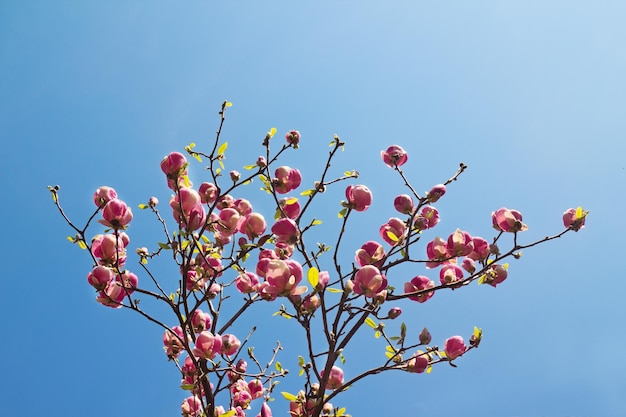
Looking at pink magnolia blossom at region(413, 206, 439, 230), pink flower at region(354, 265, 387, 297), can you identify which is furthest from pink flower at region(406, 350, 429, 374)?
pink magnolia blossom at region(413, 206, 439, 230)

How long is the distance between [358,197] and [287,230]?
0.33m

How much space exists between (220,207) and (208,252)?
235 mm

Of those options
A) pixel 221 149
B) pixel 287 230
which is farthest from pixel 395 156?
pixel 221 149

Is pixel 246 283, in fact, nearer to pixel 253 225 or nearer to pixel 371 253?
pixel 253 225

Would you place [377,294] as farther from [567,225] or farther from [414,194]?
[567,225]

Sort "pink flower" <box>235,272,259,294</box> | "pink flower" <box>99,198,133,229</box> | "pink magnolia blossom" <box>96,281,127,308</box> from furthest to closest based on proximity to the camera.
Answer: "pink flower" <box>235,272,259,294</box> → "pink magnolia blossom" <box>96,281,127,308</box> → "pink flower" <box>99,198,133,229</box>

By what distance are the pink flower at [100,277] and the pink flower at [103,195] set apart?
0.80ft

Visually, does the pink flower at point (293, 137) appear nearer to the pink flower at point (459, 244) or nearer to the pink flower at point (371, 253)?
the pink flower at point (371, 253)

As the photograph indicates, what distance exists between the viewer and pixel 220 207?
6.52ft

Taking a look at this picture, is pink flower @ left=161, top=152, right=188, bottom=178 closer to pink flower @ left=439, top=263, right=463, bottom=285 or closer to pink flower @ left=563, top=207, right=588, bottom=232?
pink flower @ left=439, top=263, right=463, bottom=285

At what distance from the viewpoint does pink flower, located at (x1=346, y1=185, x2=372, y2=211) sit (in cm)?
181

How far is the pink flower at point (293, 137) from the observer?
5.98 ft

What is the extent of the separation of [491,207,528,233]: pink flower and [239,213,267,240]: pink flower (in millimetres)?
960

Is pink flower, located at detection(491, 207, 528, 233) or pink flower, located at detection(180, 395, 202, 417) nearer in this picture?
pink flower, located at detection(491, 207, 528, 233)
